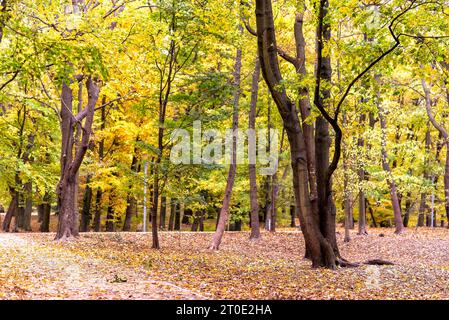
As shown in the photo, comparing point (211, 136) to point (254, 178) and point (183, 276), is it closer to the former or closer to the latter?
point (254, 178)

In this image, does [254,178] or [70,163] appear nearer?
[70,163]

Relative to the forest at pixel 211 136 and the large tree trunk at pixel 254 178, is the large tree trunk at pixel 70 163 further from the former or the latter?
the large tree trunk at pixel 254 178

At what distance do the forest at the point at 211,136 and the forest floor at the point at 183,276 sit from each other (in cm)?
7

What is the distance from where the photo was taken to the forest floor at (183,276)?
7488 mm

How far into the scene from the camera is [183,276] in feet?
32.9

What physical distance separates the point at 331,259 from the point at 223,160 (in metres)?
12.2

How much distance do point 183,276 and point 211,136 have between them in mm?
13887

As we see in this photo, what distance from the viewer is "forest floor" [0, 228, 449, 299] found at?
24.6 ft

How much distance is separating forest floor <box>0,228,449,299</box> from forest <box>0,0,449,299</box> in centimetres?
7
